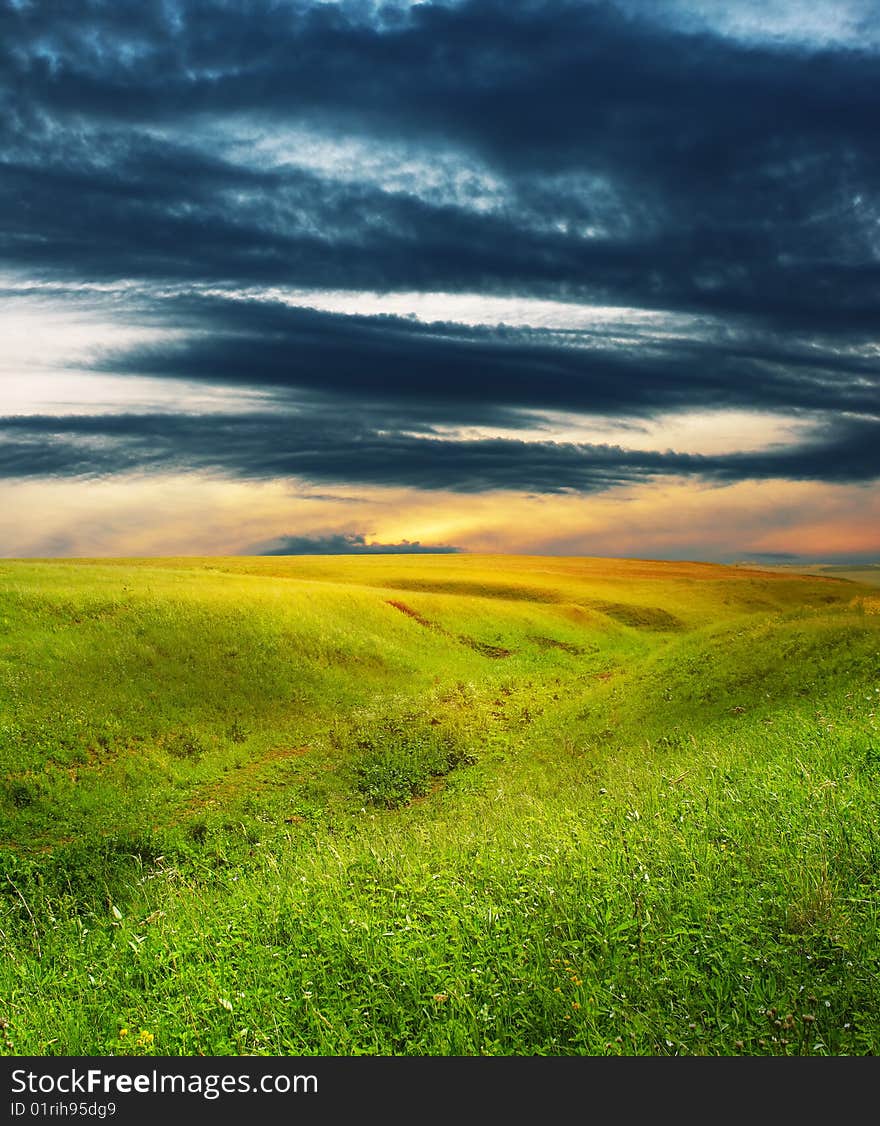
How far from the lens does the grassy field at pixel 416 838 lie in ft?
22.9

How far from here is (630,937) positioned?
7.64m

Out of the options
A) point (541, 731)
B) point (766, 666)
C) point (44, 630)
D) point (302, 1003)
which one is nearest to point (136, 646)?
point (44, 630)

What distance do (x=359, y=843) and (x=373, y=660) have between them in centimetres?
2777

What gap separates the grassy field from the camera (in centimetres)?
697

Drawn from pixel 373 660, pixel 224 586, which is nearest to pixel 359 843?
pixel 373 660

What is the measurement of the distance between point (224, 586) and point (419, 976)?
43.4m

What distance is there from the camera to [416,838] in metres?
13.8

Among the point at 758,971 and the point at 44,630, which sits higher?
the point at 758,971

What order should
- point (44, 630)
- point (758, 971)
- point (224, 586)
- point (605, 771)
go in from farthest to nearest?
point (224, 586)
point (44, 630)
point (605, 771)
point (758, 971)

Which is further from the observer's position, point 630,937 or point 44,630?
point 44,630

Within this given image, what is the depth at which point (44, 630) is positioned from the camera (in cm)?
3528
